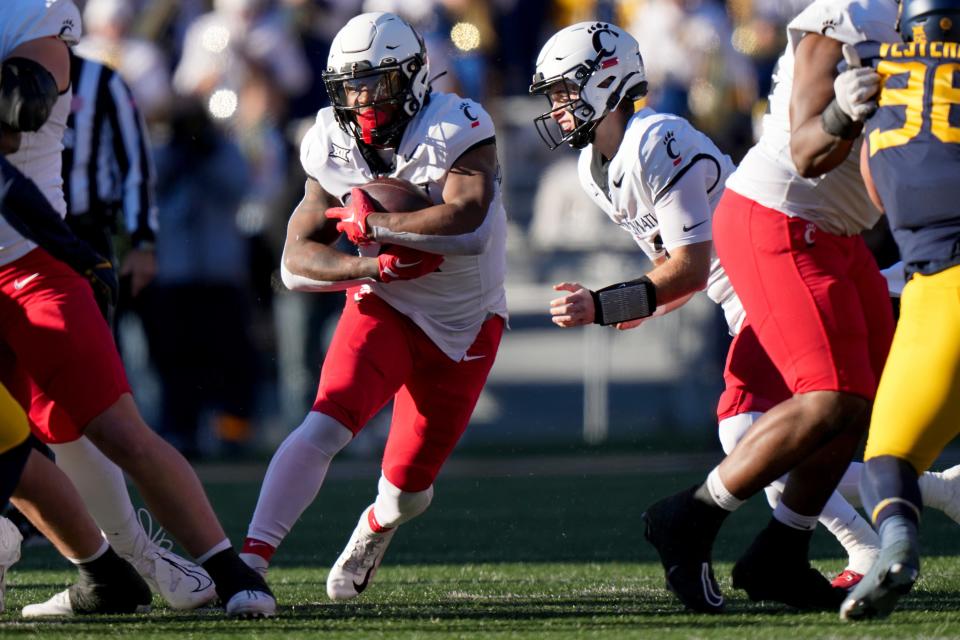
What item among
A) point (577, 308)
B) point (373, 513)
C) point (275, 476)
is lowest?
point (373, 513)

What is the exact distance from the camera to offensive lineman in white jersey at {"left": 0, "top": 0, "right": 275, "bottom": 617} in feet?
14.5

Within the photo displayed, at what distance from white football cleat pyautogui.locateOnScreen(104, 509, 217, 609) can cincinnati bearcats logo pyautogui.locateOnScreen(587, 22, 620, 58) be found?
1944mm

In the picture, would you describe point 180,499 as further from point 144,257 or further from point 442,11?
point 442,11

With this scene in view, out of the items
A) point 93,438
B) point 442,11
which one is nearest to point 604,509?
point 93,438

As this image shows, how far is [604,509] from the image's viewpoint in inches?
298

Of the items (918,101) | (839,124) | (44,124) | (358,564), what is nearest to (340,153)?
(44,124)

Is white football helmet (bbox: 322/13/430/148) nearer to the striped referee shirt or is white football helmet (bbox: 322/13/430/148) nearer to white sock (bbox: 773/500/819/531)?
white sock (bbox: 773/500/819/531)

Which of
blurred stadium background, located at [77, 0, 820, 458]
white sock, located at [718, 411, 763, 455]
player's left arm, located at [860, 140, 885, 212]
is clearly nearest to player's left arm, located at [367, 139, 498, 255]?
white sock, located at [718, 411, 763, 455]

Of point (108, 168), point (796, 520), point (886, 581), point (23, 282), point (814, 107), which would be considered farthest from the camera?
point (108, 168)

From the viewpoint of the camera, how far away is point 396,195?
4910 millimetres

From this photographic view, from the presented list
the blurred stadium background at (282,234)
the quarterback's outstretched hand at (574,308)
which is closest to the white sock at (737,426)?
the quarterback's outstretched hand at (574,308)

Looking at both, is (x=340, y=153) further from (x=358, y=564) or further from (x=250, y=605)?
(x=250, y=605)

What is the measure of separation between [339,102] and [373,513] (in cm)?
126

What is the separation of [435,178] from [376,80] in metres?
0.33
